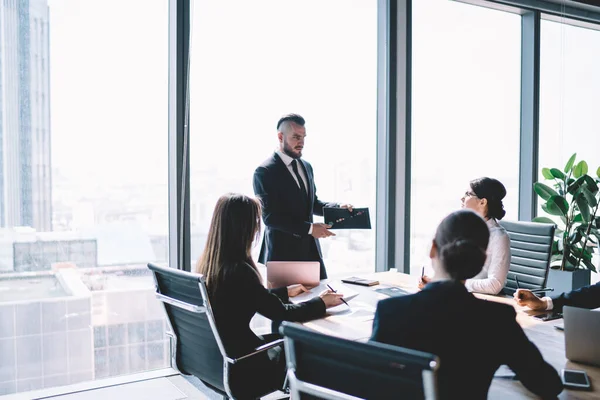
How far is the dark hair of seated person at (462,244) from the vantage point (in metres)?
1.46

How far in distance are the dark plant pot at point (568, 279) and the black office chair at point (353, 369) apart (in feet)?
12.7

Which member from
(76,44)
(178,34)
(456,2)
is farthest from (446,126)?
(76,44)

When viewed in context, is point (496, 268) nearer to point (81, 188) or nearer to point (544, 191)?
point (81, 188)

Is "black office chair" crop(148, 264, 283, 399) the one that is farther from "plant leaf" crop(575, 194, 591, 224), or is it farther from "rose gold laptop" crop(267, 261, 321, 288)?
"plant leaf" crop(575, 194, 591, 224)

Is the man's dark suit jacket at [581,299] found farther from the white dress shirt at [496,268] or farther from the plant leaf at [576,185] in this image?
the plant leaf at [576,185]

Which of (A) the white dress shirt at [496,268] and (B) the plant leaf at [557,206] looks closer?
(A) the white dress shirt at [496,268]

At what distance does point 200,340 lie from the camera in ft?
7.27

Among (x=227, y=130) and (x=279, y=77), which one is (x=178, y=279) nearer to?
(x=227, y=130)

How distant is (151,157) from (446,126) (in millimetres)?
2572

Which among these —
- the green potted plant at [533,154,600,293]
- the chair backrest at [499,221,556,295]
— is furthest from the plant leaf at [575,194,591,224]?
the chair backrest at [499,221,556,295]

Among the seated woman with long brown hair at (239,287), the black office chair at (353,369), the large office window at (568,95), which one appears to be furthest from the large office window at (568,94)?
the black office chair at (353,369)

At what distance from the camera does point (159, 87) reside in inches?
143

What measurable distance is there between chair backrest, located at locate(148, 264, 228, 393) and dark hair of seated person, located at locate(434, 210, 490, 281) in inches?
35.4

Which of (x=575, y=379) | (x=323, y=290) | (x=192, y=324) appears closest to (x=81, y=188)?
(x=192, y=324)
